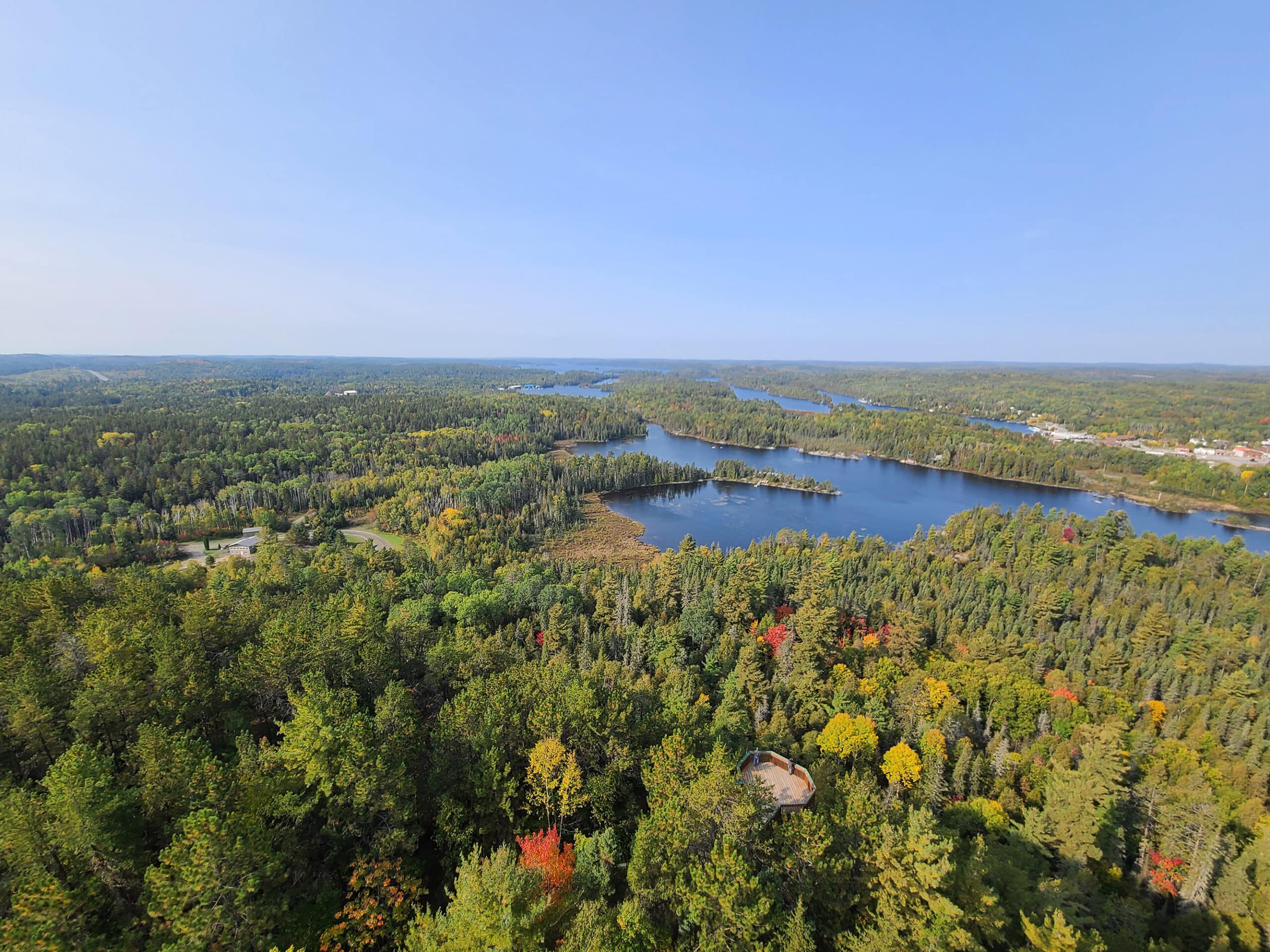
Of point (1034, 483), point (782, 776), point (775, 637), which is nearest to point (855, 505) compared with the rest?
A: point (1034, 483)

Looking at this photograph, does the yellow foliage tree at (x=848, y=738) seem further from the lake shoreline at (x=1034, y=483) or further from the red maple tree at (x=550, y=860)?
the lake shoreline at (x=1034, y=483)

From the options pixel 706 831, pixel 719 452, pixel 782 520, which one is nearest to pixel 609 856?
pixel 706 831

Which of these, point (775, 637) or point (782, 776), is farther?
point (775, 637)

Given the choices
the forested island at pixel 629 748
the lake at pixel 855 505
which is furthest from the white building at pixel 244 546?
the lake at pixel 855 505

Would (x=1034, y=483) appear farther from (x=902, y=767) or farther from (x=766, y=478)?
(x=902, y=767)

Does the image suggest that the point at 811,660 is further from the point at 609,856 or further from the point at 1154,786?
the point at 609,856

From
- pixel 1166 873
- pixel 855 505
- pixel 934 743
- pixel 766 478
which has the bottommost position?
pixel 855 505
